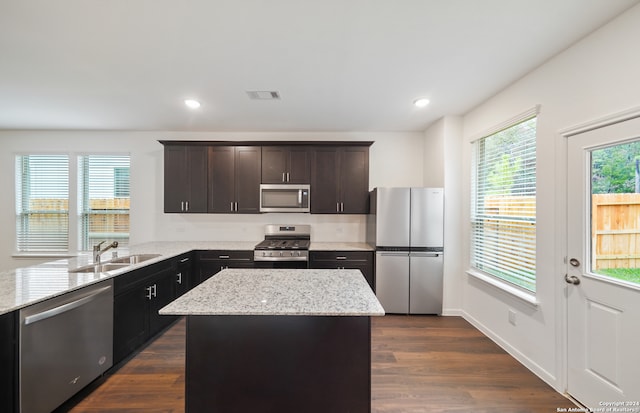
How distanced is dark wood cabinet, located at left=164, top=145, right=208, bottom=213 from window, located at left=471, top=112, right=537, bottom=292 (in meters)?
3.80

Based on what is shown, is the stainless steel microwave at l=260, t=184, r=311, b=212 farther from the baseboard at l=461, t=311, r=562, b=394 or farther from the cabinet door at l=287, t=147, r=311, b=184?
the baseboard at l=461, t=311, r=562, b=394

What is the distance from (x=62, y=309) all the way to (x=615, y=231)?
3771 mm

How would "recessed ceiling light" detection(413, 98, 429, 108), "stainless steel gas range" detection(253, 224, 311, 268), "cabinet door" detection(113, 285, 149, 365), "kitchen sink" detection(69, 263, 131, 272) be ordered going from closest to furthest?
"cabinet door" detection(113, 285, 149, 365) < "kitchen sink" detection(69, 263, 131, 272) < "recessed ceiling light" detection(413, 98, 429, 108) < "stainless steel gas range" detection(253, 224, 311, 268)

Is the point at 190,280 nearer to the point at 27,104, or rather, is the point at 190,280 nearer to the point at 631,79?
the point at 27,104

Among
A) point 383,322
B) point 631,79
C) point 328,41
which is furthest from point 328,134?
point 631,79

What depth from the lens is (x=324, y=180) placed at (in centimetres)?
389

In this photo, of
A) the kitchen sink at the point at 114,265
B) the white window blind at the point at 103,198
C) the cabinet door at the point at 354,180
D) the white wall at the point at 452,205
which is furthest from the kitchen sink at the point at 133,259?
the white wall at the point at 452,205

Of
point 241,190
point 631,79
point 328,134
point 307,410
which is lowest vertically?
point 307,410

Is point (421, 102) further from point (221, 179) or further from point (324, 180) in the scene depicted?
point (221, 179)

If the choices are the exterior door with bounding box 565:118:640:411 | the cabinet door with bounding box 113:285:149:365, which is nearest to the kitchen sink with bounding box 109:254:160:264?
the cabinet door with bounding box 113:285:149:365

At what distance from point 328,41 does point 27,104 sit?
3.70 meters

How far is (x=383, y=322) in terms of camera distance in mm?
3223

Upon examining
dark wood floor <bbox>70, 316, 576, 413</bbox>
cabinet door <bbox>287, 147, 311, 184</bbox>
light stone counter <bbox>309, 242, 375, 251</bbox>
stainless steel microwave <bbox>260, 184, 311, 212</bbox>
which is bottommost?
dark wood floor <bbox>70, 316, 576, 413</bbox>

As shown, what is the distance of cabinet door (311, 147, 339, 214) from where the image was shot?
3887mm
